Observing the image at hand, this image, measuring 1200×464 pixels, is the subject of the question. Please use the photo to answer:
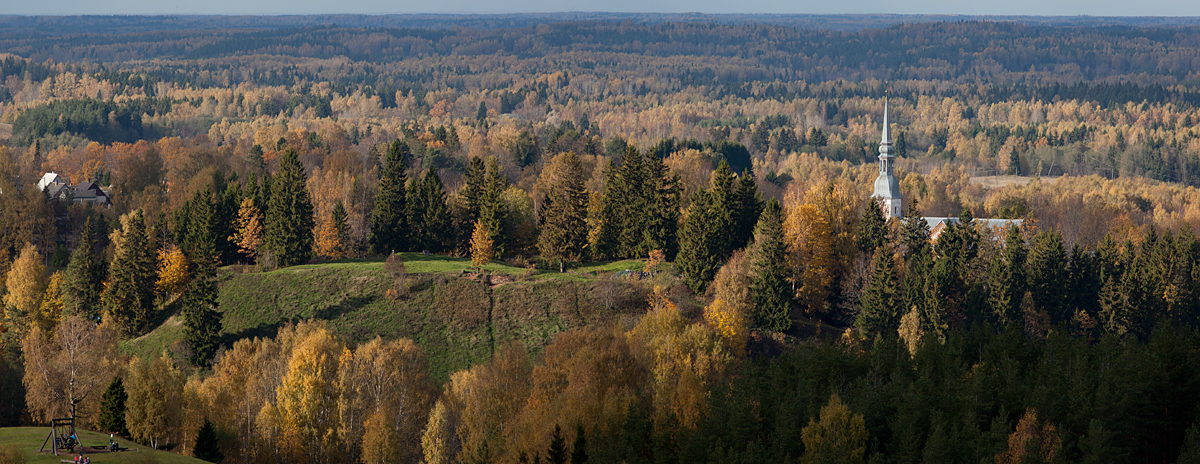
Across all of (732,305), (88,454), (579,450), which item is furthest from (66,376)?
(732,305)

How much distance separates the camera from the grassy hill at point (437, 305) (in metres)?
92.7

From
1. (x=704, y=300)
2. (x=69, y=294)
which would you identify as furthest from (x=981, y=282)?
(x=69, y=294)

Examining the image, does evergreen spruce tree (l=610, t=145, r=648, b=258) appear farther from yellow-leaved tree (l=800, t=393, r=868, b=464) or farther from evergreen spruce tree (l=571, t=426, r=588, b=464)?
yellow-leaved tree (l=800, t=393, r=868, b=464)

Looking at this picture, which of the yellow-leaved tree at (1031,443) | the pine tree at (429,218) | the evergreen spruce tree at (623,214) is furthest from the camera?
the pine tree at (429,218)

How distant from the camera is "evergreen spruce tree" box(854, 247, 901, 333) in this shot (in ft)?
313

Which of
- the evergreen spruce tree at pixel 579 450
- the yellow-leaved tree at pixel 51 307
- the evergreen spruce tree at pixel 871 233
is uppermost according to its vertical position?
the evergreen spruce tree at pixel 871 233

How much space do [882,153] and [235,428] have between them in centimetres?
8829

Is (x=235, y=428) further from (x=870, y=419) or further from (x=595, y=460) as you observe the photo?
(x=870, y=419)

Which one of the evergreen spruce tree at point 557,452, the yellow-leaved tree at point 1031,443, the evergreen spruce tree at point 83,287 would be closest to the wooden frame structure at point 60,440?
the evergreen spruce tree at point 557,452

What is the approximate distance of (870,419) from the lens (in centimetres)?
6284

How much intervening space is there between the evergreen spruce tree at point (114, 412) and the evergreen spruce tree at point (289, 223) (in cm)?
3349

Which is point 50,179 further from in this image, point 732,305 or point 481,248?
point 732,305

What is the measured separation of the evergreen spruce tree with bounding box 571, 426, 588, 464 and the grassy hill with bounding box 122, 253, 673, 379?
2743cm

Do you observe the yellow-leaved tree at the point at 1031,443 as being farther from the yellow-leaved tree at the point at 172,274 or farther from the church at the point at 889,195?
the church at the point at 889,195
